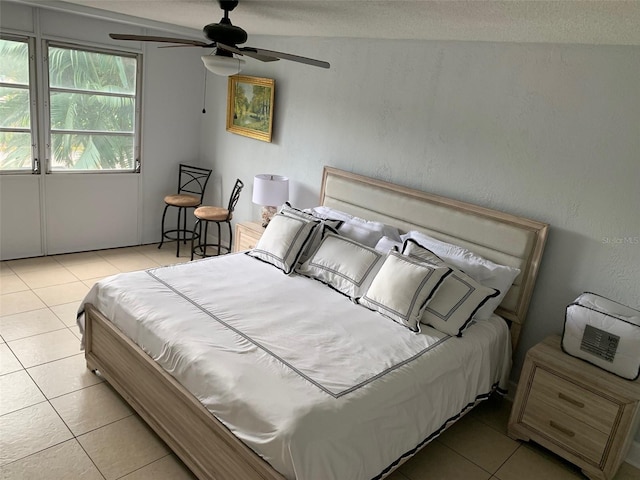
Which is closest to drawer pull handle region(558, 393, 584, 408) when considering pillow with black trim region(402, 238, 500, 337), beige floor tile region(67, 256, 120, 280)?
pillow with black trim region(402, 238, 500, 337)

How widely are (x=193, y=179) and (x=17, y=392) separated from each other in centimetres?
331

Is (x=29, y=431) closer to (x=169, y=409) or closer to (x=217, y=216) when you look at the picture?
(x=169, y=409)

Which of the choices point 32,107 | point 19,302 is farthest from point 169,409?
point 32,107

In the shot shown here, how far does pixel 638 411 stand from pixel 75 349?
3.51 meters

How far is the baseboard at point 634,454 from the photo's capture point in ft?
9.49

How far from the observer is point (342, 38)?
4098 millimetres

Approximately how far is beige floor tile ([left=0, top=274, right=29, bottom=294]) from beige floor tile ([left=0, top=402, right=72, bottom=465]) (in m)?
1.78

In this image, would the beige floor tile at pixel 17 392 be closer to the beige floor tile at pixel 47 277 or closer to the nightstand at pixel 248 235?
the beige floor tile at pixel 47 277

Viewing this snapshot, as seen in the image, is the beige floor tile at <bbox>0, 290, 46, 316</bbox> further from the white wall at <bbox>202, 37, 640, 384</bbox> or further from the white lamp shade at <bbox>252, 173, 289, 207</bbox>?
the white wall at <bbox>202, 37, 640, 384</bbox>

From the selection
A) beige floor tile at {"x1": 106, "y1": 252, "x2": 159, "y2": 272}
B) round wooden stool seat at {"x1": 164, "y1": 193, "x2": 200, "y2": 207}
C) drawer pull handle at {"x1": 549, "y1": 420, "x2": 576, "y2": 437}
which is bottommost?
beige floor tile at {"x1": 106, "y1": 252, "x2": 159, "y2": 272}

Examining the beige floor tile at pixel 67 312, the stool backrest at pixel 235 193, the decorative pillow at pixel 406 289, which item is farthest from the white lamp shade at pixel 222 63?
the stool backrest at pixel 235 193

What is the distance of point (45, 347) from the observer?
3455mm

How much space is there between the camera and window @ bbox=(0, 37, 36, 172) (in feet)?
14.4

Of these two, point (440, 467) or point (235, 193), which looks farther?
point (235, 193)
